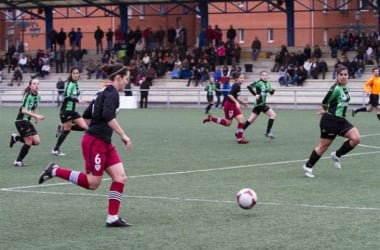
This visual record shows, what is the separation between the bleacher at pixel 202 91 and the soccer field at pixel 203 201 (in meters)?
18.0

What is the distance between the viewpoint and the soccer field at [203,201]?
845cm

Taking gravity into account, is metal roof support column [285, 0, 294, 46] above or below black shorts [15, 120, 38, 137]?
above

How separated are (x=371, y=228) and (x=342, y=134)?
5114 millimetres

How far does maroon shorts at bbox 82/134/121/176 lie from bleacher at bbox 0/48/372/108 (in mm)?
27824

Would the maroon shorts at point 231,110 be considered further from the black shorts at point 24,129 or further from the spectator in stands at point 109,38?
the spectator in stands at point 109,38

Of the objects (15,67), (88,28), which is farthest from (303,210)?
(88,28)

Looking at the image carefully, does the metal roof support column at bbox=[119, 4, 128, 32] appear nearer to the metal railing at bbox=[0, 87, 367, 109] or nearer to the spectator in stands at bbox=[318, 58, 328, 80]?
the metal railing at bbox=[0, 87, 367, 109]

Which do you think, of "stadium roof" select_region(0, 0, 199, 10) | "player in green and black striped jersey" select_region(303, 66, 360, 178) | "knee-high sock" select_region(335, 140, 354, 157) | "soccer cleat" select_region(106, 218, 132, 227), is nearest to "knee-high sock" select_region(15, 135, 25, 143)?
"player in green and black striped jersey" select_region(303, 66, 360, 178)

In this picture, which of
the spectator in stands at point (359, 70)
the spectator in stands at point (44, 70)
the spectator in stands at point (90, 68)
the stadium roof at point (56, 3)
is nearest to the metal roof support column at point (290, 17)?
the spectator in stands at point (359, 70)

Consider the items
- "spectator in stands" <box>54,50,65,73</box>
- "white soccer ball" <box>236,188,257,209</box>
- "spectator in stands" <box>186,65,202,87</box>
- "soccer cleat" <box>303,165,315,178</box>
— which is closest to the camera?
"white soccer ball" <box>236,188,257,209</box>

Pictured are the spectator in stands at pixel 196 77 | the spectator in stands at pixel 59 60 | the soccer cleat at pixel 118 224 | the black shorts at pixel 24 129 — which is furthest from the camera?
the spectator in stands at pixel 59 60

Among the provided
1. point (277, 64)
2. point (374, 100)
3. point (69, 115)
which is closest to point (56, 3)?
point (277, 64)

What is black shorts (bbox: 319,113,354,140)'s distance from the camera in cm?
1374

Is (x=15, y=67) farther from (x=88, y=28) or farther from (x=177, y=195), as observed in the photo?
Answer: (x=177, y=195)
